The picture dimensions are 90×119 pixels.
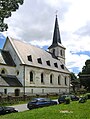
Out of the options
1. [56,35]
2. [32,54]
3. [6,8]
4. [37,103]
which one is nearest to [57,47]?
[56,35]

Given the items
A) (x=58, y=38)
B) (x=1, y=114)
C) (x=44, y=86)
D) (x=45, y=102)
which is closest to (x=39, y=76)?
(x=44, y=86)

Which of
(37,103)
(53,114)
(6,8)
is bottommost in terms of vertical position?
(53,114)

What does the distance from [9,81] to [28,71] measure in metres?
6.69

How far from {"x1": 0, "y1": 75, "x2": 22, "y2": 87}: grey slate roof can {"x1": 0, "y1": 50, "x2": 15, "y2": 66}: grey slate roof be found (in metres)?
3.02

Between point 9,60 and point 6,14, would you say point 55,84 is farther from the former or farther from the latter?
point 6,14

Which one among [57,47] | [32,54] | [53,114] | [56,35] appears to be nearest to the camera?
[53,114]

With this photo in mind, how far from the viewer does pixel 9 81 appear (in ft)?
162

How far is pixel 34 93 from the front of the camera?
56.3 meters

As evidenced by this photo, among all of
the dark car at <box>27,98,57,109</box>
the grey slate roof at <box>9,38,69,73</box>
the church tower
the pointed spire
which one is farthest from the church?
the dark car at <box>27,98,57,109</box>

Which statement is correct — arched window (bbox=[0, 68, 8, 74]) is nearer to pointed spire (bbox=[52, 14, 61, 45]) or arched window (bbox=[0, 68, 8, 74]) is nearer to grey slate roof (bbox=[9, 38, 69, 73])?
grey slate roof (bbox=[9, 38, 69, 73])

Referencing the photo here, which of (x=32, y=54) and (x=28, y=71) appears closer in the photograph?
(x=28, y=71)

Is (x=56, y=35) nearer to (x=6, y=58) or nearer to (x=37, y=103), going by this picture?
(x=6, y=58)

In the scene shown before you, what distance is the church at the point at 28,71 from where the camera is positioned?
5091 cm

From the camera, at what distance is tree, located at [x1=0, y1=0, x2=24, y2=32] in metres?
21.8
